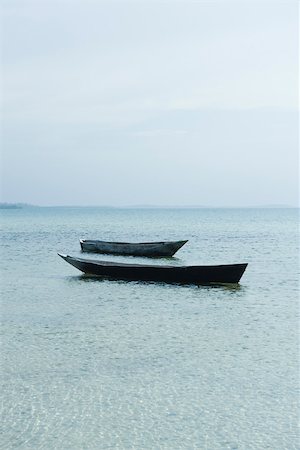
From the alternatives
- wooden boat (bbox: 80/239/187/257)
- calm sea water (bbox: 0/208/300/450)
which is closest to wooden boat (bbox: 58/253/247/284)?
calm sea water (bbox: 0/208/300/450)

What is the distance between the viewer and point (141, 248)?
32.8 metres

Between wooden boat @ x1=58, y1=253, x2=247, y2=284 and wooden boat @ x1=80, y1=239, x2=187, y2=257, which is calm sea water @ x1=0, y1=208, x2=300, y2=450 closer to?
wooden boat @ x1=58, y1=253, x2=247, y2=284

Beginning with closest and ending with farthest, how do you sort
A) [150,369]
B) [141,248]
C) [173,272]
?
[150,369] < [173,272] < [141,248]

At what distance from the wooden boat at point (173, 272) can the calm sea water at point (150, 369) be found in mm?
553

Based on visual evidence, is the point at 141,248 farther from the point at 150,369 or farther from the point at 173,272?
the point at 150,369

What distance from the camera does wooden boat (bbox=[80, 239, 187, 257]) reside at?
32281mm

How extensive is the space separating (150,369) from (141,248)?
2238 cm

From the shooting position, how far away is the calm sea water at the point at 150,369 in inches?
305

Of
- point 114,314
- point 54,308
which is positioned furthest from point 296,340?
point 54,308

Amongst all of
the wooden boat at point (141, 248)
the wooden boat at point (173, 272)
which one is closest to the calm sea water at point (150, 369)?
the wooden boat at point (173, 272)

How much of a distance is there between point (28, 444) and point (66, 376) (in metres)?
2.70

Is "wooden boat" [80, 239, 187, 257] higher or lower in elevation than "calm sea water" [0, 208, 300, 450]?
higher

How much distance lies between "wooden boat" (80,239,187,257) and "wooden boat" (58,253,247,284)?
10239mm

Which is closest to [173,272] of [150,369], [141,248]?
[150,369]
